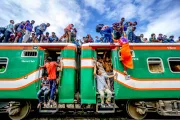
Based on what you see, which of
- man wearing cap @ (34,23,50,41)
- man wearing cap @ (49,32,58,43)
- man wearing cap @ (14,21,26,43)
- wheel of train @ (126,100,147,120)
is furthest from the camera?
man wearing cap @ (49,32,58,43)

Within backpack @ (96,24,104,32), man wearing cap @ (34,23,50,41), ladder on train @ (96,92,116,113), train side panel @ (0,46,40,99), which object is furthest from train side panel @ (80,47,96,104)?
man wearing cap @ (34,23,50,41)

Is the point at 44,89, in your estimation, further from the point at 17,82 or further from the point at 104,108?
the point at 104,108

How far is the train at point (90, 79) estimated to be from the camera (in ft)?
26.1

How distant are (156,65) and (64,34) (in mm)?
5672

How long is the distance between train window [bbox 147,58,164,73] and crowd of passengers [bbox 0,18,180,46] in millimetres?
2140

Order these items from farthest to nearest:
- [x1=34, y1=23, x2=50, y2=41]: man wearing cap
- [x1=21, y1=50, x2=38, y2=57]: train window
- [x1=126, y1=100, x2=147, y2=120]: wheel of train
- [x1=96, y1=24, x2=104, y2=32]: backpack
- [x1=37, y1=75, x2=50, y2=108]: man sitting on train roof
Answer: [x1=34, y1=23, x2=50, y2=41]: man wearing cap < [x1=96, y1=24, x2=104, y2=32]: backpack < [x1=126, y1=100, x2=147, y2=120]: wheel of train < [x1=21, y1=50, x2=38, y2=57]: train window < [x1=37, y1=75, x2=50, y2=108]: man sitting on train roof

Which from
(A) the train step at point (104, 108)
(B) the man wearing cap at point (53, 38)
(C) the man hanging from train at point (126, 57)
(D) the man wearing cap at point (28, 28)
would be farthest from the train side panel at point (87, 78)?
(D) the man wearing cap at point (28, 28)

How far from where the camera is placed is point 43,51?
833 centimetres

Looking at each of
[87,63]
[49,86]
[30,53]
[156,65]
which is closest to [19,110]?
[49,86]

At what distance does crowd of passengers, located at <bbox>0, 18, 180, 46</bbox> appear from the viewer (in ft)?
33.6

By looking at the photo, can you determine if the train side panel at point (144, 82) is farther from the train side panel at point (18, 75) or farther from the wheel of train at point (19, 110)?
the wheel of train at point (19, 110)

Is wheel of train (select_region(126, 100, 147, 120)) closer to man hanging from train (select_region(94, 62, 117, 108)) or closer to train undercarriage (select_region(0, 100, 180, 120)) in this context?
train undercarriage (select_region(0, 100, 180, 120))

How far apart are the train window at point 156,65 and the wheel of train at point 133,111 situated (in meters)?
1.79

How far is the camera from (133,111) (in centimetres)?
842
